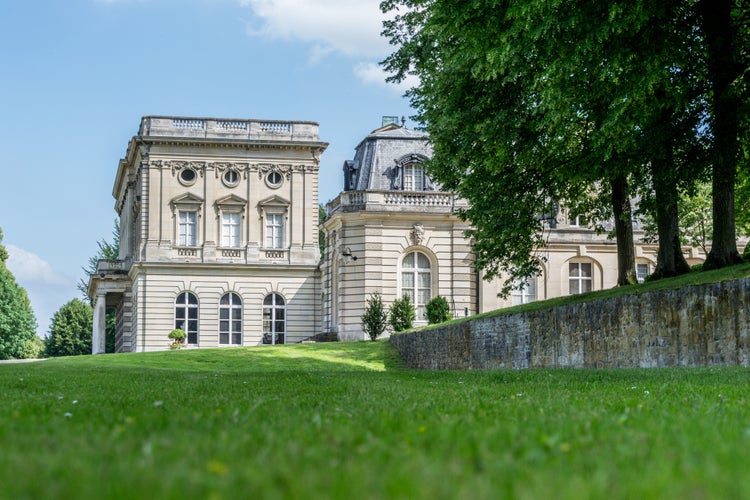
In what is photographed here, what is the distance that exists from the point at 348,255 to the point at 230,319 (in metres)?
14.9

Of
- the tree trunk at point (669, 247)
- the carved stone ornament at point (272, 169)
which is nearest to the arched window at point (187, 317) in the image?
the carved stone ornament at point (272, 169)

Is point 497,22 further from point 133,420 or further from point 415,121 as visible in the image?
point 133,420

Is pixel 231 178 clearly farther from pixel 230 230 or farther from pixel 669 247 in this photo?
pixel 669 247

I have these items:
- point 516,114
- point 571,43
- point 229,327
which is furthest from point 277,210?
point 571,43

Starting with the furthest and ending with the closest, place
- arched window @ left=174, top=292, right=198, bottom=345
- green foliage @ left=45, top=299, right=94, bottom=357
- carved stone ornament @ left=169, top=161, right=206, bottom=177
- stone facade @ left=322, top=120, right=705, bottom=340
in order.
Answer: green foliage @ left=45, top=299, right=94, bottom=357
carved stone ornament @ left=169, top=161, right=206, bottom=177
arched window @ left=174, top=292, right=198, bottom=345
stone facade @ left=322, top=120, right=705, bottom=340

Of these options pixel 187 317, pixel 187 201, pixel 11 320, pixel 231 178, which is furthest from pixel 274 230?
pixel 11 320

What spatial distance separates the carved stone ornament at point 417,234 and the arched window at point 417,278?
88cm

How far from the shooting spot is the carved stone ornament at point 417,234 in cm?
5106

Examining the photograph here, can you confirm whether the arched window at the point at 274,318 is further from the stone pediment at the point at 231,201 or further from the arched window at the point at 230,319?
the stone pediment at the point at 231,201

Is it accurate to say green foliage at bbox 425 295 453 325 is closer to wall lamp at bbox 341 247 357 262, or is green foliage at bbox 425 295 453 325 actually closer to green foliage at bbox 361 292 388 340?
green foliage at bbox 361 292 388 340

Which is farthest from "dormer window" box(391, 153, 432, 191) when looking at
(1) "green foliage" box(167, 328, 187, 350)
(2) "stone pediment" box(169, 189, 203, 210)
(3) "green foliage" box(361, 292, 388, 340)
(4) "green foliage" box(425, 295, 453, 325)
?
Result: (1) "green foliage" box(167, 328, 187, 350)

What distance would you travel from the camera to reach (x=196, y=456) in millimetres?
4613

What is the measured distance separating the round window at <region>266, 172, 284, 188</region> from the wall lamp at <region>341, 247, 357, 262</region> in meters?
15.5

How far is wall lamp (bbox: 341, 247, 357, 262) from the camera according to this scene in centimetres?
5078
